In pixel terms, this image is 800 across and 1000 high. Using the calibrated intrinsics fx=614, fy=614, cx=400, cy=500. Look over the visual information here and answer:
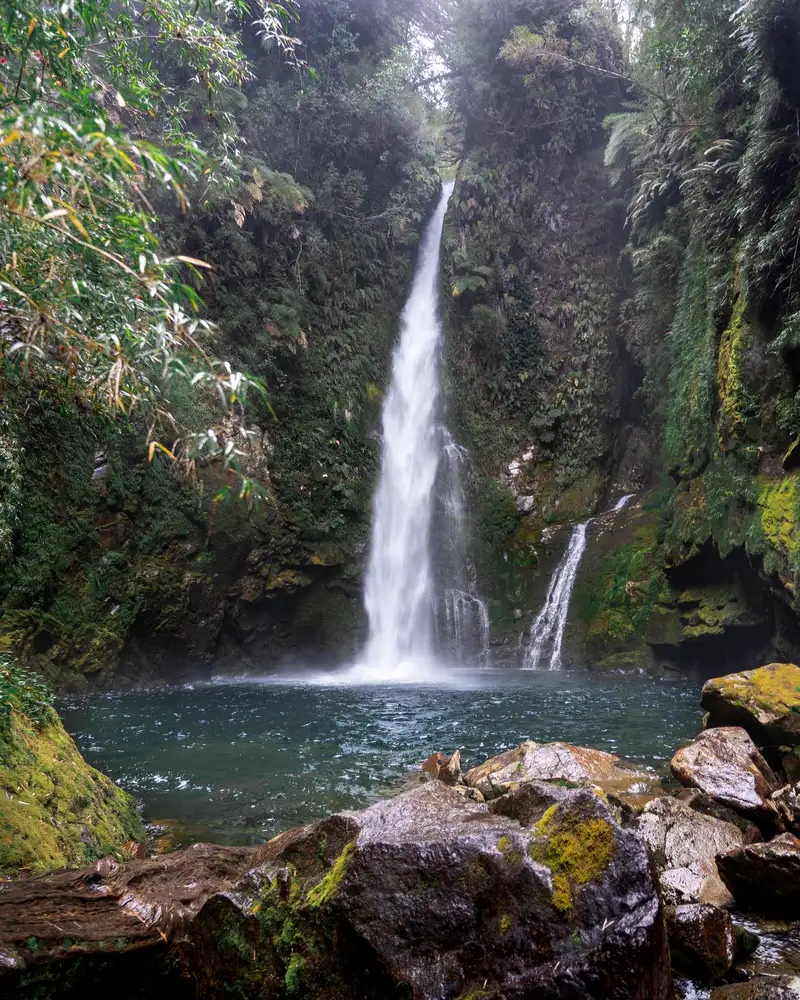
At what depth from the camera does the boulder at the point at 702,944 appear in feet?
9.80

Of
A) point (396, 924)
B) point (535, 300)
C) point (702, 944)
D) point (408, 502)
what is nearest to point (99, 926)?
point (396, 924)

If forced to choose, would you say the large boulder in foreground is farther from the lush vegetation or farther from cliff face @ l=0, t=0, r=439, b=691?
cliff face @ l=0, t=0, r=439, b=691

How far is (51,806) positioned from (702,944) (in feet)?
13.2

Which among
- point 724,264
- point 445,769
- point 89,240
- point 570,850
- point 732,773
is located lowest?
point 445,769

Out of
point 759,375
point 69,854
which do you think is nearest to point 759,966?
point 69,854

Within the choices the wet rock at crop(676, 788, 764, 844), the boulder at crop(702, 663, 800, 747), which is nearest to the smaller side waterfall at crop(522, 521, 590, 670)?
the boulder at crop(702, 663, 800, 747)

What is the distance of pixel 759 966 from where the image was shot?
125 inches

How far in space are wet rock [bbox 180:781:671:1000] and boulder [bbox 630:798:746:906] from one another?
1.83m

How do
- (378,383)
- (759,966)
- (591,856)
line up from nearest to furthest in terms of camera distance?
(591,856) → (759,966) → (378,383)

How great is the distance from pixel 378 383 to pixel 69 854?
641 inches

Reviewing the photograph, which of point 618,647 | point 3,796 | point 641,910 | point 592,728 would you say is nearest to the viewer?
point 641,910

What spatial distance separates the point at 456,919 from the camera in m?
2.45

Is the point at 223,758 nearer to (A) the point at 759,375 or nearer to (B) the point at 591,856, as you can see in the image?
(B) the point at 591,856

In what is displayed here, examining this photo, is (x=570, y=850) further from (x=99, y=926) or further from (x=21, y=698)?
(x=21, y=698)
